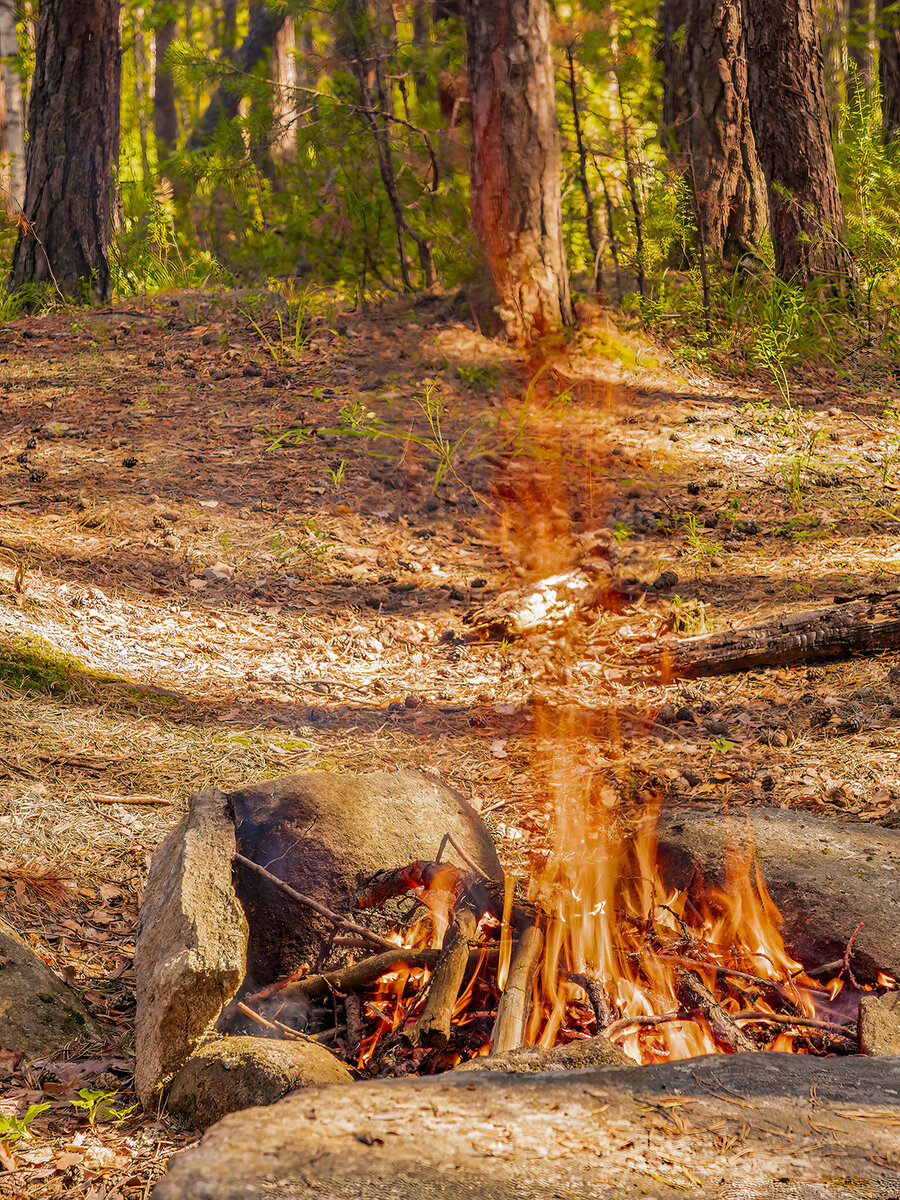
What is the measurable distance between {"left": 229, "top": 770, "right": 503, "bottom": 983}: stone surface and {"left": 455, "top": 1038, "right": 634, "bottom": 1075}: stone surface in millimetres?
780

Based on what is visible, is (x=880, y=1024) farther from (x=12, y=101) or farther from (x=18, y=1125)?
(x=12, y=101)

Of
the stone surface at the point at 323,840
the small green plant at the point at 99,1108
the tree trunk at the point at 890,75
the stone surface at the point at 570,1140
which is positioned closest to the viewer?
the stone surface at the point at 570,1140

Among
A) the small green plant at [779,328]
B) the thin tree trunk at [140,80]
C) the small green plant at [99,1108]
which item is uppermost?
the thin tree trunk at [140,80]

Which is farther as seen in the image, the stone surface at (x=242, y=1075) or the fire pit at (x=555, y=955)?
the fire pit at (x=555, y=955)

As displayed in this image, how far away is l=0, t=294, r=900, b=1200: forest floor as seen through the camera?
9.95 feet

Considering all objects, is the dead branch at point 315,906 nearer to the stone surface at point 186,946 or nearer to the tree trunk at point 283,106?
the stone surface at point 186,946

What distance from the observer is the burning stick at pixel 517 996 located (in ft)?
6.32

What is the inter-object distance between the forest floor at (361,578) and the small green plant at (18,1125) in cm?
2

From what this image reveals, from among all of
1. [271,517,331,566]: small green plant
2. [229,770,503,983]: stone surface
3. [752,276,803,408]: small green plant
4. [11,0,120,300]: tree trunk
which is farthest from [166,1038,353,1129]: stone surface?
[11,0,120,300]: tree trunk

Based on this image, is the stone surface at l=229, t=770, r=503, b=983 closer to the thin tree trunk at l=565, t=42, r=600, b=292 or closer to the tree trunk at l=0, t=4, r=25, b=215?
the thin tree trunk at l=565, t=42, r=600, b=292

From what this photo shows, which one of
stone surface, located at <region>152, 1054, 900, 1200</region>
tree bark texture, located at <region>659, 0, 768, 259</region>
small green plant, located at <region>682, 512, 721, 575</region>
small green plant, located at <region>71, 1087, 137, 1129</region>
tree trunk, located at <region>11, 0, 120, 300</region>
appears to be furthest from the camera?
tree trunk, located at <region>11, 0, 120, 300</region>

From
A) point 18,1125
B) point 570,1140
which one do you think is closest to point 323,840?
point 18,1125

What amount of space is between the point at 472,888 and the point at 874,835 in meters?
1.23

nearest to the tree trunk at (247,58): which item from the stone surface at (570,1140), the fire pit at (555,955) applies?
the fire pit at (555,955)
